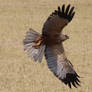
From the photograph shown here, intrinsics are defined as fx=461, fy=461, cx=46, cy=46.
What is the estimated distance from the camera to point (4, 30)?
60.0 ft

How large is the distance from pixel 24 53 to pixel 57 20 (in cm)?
837

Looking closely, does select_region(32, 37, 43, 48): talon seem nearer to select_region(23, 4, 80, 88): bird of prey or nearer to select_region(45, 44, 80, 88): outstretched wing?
select_region(23, 4, 80, 88): bird of prey

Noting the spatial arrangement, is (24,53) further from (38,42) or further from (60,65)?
(38,42)

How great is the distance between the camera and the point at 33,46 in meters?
6.65

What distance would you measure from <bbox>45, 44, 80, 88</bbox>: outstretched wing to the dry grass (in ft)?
11.9

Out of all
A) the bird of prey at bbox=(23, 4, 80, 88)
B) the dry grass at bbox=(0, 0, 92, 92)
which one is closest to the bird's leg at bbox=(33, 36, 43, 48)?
the bird of prey at bbox=(23, 4, 80, 88)

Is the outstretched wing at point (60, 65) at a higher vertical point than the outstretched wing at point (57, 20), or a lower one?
lower

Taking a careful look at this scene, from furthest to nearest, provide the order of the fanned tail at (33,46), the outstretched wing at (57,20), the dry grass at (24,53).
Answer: the dry grass at (24,53) → the fanned tail at (33,46) → the outstretched wing at (57,20)

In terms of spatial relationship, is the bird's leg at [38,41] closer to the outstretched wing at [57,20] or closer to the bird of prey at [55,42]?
the bird of prey at [55,42]

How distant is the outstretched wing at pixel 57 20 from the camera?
6.46 meters

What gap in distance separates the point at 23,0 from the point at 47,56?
20.6 metres

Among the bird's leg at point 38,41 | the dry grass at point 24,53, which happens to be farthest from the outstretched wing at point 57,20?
the dry grass at point 24,53

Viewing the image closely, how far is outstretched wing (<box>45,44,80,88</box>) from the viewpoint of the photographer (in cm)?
666

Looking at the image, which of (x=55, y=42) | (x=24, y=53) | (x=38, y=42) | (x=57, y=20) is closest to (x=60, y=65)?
(x=55, y=42)
